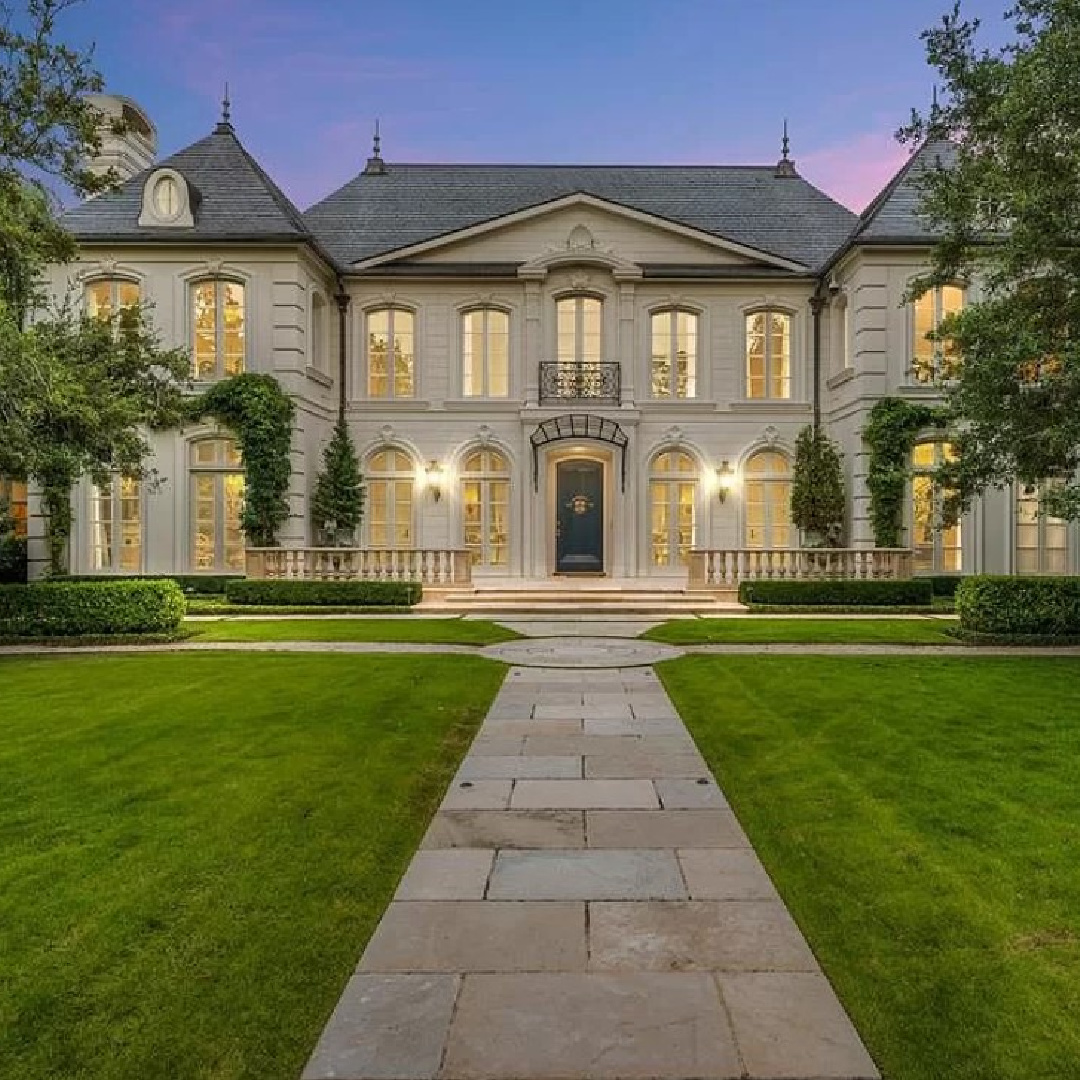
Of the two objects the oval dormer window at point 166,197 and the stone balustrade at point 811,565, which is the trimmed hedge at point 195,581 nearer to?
the oval dormer window at point 166,197

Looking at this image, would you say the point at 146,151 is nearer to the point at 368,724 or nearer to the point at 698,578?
the point at 698,578

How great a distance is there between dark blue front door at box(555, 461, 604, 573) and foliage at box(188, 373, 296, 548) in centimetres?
722

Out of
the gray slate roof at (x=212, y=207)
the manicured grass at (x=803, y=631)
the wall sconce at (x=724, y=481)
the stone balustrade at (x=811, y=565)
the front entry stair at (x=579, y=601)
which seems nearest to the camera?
Result: the manicured grass at (x=803, y=631)

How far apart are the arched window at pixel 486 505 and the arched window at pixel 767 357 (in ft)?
22.4

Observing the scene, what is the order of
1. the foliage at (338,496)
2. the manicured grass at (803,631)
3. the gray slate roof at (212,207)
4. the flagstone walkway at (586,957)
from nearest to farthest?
1. the flagstone walkway at (586,957)
2. the manicured grass at (803,631)
3. the gray slate roof at (212,207)
4. the foliage at (338,496)

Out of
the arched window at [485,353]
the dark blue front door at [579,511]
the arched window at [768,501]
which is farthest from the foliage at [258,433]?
the arched window at [768,501]

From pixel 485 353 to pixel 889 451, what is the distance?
1012 cm

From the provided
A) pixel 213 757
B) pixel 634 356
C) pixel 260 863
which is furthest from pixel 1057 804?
pixel 634 356

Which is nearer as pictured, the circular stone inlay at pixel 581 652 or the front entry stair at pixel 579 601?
the circular stone inlay at pixel 581 652

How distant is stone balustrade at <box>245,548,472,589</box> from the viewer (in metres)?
18.4

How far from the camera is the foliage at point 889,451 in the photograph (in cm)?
1889

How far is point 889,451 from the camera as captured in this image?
62.1 ft

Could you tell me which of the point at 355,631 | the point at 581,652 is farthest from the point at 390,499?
the point at 581,652

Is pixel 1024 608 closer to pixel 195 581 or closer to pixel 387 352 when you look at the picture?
pixel 387 352
